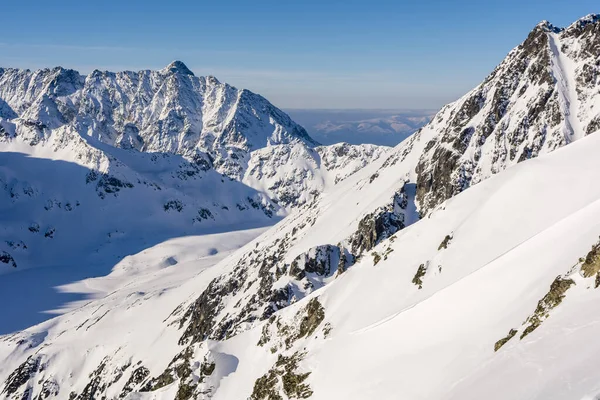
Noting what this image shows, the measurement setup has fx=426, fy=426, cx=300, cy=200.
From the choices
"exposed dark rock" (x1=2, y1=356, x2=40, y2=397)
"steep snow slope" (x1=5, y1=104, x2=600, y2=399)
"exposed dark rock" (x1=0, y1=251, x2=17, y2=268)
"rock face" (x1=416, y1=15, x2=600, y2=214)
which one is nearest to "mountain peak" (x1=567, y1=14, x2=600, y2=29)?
"rock face" (x1=416, y1=15, x2=600, y2=214)

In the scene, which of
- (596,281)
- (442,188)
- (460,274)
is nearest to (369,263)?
(460,274)

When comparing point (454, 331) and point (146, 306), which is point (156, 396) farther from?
point (146, 306)

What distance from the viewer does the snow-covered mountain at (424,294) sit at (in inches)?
778

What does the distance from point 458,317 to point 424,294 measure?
30.5 feet

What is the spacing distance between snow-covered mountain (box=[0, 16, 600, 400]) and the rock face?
0.32m

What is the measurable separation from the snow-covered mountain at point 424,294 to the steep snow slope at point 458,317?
0.13m

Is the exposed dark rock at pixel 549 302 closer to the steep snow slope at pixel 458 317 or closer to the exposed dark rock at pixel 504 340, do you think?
the steep snow slope at pixel 458 317

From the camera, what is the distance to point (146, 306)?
112750 millimetres

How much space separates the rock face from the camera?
7950 cm

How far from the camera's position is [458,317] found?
2511 cm

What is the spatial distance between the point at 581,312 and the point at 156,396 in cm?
4539

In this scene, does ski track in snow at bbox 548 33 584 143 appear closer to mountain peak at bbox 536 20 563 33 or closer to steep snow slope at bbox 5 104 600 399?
mountain peak at bbox 536 20 563 33

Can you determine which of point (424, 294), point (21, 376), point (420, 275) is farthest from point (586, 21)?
point (21, 376)

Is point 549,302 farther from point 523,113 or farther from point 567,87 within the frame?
point 567,87
